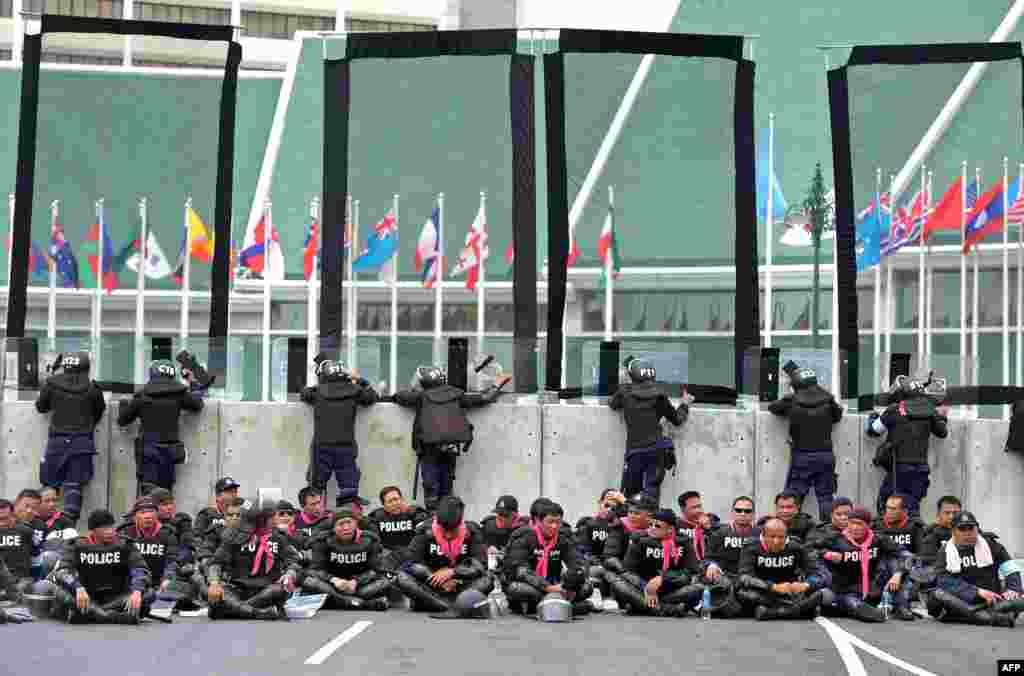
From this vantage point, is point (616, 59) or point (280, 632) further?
point (616, 59)

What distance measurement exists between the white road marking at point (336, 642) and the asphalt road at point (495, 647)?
79 millimetres

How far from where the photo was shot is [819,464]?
2841cm

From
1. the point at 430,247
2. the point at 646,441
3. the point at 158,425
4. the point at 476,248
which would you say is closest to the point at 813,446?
the point at 646,441

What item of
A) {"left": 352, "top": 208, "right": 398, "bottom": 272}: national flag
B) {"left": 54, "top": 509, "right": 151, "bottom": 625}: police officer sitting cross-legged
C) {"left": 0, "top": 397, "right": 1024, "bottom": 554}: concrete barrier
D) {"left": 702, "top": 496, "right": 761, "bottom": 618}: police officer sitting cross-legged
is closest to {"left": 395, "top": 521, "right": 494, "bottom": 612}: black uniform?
{"left": 702, "top": 496, "right": 761, "bottom": 618}: police officer sitting cross-legged

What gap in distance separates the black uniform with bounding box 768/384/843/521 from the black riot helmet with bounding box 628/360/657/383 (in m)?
1.87

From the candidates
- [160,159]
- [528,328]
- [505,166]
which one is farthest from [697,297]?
[528,328]

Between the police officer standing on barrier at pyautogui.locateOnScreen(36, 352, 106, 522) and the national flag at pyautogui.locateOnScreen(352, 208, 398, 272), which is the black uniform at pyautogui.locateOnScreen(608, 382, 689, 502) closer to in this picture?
the police officer standing on barrier at pyautogui.locateOnScreen(36, 352, 106, 522)

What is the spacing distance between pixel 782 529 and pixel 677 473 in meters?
5.76

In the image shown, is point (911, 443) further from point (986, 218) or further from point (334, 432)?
point (986, 218)

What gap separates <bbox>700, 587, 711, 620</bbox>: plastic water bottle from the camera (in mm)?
23672

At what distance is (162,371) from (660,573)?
7.98 meters

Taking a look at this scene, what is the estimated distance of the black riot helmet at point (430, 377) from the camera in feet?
93.5

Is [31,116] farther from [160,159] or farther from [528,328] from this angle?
[160,159]

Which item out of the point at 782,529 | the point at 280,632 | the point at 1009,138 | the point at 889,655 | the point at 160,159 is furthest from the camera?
the point at 160,159
